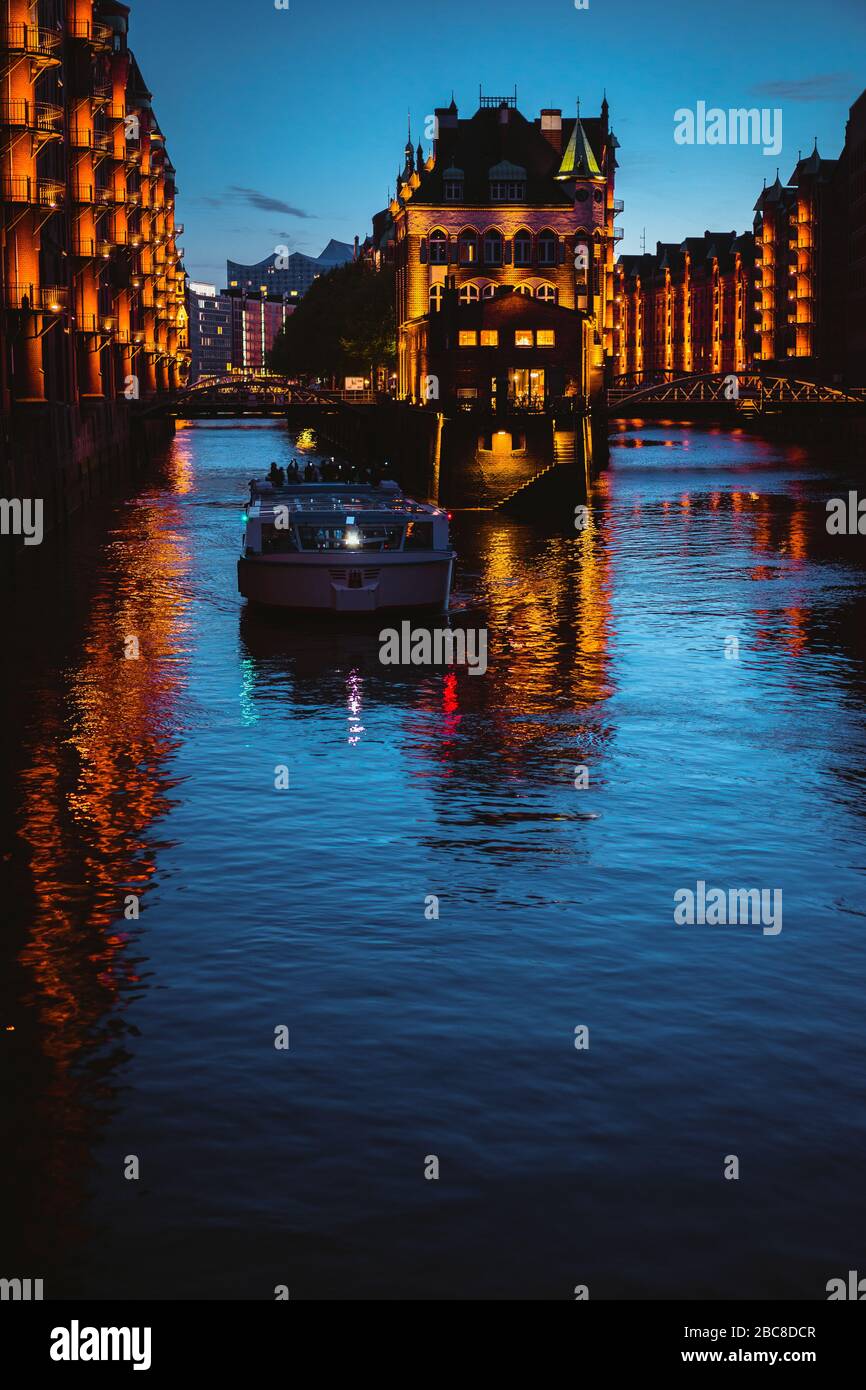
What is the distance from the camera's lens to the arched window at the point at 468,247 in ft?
417

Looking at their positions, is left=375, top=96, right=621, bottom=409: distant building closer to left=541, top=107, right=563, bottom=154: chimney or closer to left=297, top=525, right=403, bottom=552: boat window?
left=541, top=107, right=563, bottom=154: chimney

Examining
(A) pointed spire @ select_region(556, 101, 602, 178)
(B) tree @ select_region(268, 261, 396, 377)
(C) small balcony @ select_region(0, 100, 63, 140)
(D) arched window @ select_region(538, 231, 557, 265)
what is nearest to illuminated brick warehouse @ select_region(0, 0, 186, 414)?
(C) small balcony @ select_region(0, 100, 63, 140)

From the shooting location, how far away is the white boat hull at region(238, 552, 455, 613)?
1657 inches

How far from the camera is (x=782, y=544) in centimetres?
6500

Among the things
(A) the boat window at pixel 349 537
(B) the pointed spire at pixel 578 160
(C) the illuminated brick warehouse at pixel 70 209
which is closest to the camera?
(A) the boat window at pixel 349 537

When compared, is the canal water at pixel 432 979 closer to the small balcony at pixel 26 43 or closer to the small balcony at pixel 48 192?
the small balcony at pixel 26 43

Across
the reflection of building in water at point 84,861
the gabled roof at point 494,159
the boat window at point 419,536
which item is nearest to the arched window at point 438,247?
the gabled roof at point 494,159

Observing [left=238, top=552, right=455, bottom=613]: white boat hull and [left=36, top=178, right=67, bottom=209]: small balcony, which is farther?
[left=36, top=178, right=67, bottom=209]: small balcony

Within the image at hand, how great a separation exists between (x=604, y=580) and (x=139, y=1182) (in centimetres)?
4369

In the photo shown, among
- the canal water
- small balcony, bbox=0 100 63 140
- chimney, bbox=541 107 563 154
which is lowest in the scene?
the canal water

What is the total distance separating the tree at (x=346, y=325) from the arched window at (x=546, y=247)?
1816cm

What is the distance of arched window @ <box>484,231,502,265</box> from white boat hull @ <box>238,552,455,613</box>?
88.7 meters
